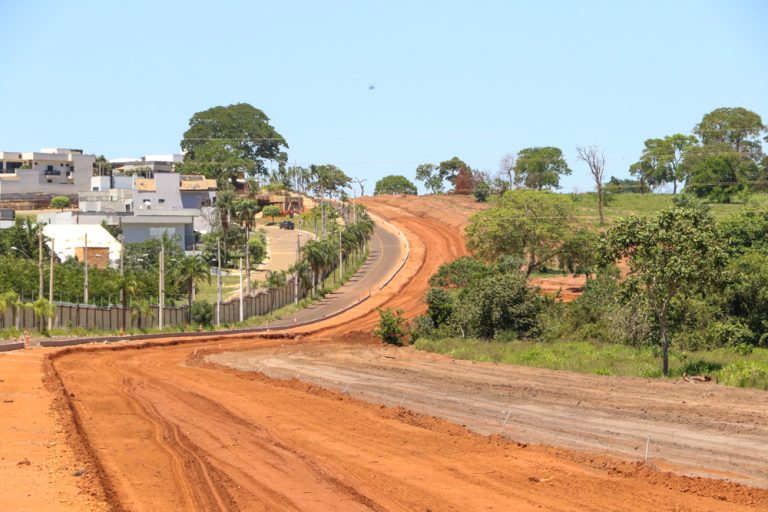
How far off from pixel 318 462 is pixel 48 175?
168092 millimetres

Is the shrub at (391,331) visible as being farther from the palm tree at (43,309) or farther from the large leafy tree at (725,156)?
the large leafy tree at (725,156)

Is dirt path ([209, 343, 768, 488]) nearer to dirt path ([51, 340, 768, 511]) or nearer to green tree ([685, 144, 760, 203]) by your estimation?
dirt path ([51, 340, 768, 511])

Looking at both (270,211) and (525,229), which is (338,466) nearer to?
(525,229)

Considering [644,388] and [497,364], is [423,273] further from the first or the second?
[644,388]

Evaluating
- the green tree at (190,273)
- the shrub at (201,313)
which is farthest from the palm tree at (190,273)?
the shrub at (201,313)

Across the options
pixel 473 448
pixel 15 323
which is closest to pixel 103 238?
pixel 15 323

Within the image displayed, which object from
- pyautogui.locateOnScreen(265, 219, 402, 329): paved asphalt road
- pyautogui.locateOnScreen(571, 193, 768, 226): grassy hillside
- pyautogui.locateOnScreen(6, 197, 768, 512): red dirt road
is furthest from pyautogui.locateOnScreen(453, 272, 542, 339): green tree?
pyautogui.locateOnScreen(571, 193, 768, 226): grassy hillside

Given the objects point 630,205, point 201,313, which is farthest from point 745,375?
point 630,205

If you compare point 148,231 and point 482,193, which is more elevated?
point 482,193

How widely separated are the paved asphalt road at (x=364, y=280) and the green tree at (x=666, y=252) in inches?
1575

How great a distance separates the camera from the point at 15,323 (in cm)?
6397

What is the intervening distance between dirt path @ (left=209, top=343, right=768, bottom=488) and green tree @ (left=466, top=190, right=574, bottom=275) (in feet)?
146

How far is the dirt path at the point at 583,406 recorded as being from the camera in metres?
24.5

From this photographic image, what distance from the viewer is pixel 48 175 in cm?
17888
